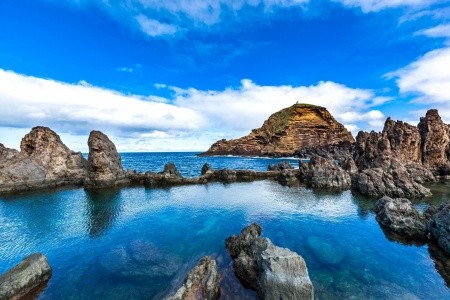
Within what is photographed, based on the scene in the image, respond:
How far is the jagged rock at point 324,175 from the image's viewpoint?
64250 mm

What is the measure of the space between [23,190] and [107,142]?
69.2 feet

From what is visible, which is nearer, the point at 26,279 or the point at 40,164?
the point at 26,279

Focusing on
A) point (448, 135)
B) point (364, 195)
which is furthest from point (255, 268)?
point (448, 135)

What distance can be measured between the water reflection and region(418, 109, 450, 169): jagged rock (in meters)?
96.7

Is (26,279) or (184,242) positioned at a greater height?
(26,279)

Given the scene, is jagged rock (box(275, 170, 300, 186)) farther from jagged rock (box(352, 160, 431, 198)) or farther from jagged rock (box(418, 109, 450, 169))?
jagged rock (box(418, 109, 450, 169))

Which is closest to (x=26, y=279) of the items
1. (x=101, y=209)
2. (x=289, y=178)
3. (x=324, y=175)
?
(x=101, y=209)

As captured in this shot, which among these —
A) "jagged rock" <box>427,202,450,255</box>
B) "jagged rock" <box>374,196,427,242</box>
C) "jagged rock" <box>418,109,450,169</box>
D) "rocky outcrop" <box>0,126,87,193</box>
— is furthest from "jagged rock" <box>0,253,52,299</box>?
"jagged rock" <box>418,109,450,169</box>

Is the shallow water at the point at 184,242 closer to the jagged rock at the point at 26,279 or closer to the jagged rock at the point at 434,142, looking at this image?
the jagged rock at the point at 26,279

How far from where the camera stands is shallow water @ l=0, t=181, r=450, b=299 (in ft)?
68.8

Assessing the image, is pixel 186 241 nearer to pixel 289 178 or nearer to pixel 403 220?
pixel 403 220

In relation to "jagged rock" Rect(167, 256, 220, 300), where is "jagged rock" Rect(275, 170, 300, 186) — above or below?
above

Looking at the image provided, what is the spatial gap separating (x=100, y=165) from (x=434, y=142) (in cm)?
10519

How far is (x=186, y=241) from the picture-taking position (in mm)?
30453
